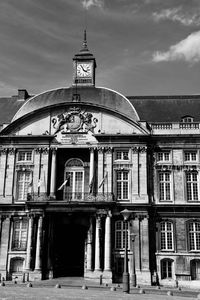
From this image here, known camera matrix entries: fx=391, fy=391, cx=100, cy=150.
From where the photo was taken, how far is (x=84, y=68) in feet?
129

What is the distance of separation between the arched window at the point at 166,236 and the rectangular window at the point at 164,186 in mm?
2111

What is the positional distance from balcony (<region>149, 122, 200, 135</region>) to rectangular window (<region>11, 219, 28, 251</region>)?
13495 mm

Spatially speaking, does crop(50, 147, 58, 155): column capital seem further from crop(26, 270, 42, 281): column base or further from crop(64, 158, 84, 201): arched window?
crop(26, 270, 42, 281): column base

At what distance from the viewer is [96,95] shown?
3538 centimetres

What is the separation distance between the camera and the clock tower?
38625mm

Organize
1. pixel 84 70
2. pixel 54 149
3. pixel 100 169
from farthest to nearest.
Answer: pixel 84 70, pixel 54 149, pixel 100 169

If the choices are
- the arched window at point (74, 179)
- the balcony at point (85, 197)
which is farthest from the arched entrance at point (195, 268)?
the arched window at point (74, 179)

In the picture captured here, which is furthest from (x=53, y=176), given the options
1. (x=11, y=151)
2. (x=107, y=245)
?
(x=107, y=245)

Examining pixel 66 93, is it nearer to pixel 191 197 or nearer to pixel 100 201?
pixel 100 201

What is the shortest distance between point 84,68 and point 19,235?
17532 millimetres

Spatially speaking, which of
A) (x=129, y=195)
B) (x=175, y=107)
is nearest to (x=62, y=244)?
(x=129, y=195)

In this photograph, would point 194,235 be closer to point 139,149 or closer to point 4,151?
point 139,149

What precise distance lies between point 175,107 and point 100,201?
12821 millimetres

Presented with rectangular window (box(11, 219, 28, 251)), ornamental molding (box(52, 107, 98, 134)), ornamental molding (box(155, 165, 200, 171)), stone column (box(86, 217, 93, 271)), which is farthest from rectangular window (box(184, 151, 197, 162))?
rectangular window (box(11, 219, 28, 251))
